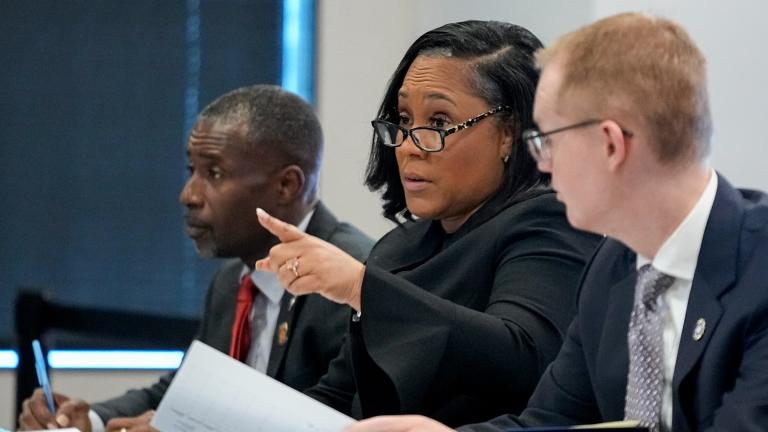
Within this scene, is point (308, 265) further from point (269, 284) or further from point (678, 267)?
point (269, 284)

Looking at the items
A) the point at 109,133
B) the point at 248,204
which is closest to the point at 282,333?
the point at 248,204

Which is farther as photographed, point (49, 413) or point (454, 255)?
point (49, 413)

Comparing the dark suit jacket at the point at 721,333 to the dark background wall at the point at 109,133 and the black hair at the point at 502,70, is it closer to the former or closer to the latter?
the black hair at the point at 502,70

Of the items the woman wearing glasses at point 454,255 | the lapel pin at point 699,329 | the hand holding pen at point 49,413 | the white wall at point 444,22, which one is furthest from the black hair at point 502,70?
the hand holding pen at point 49,413

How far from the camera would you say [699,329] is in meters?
1.71

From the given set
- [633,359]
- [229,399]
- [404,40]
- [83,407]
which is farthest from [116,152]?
[633,359]

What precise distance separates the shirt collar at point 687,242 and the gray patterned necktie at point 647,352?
0.14ft

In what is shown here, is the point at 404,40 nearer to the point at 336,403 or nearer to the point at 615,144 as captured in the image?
the point at 336,403

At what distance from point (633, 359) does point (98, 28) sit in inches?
150

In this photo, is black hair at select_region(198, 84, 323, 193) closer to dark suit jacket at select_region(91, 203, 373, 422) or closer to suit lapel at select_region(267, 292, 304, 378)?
dark suit jacket at select_region(91, 203, 373, 422)

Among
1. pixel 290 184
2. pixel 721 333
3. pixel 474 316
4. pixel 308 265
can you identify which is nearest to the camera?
pixel 721 333

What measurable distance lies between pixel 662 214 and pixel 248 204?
1845mm

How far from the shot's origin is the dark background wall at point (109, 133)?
17.0 ft

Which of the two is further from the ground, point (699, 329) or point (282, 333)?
point (699, 329)
